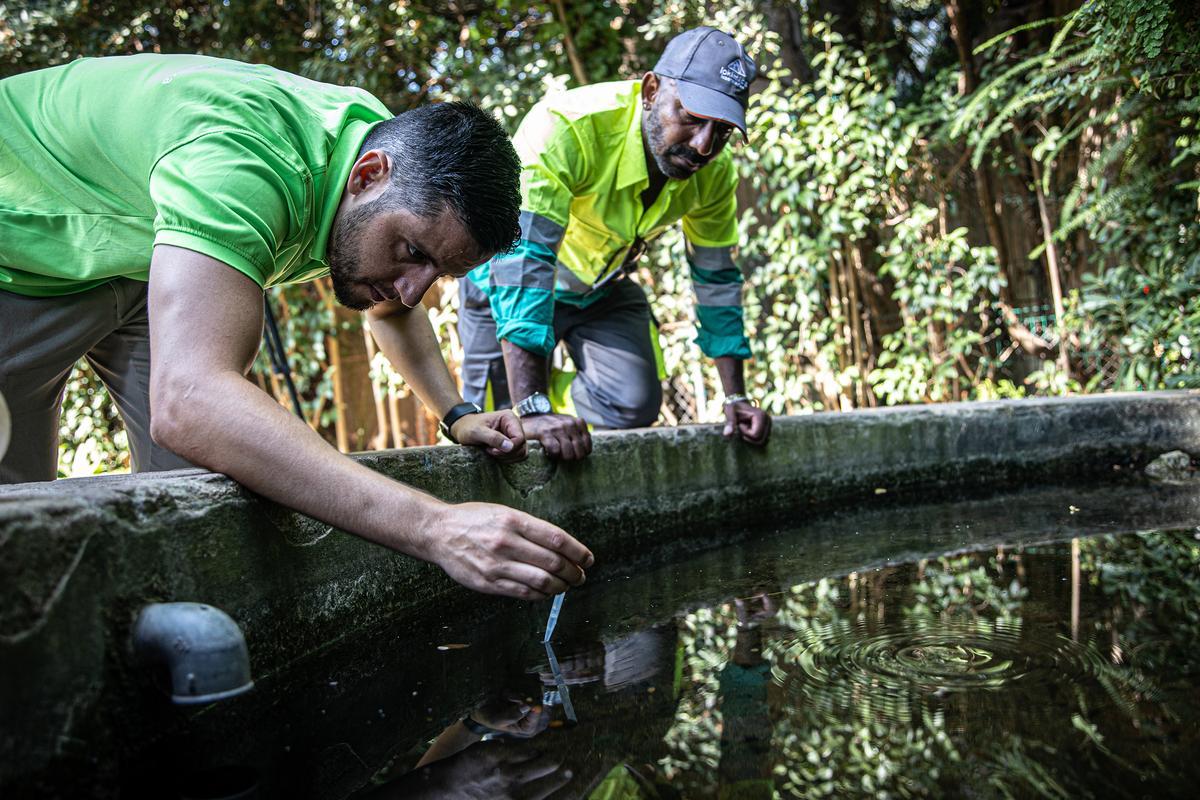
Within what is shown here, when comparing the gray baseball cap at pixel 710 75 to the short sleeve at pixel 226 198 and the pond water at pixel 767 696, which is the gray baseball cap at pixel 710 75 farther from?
the short sleeve at pixel 226 198

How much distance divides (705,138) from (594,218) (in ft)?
1.50

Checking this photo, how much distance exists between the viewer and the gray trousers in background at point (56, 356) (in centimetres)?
197

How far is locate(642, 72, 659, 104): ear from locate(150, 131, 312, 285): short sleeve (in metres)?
1.56

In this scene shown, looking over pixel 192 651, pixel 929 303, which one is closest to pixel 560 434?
pixel 192 651

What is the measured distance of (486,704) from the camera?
1.56 metres

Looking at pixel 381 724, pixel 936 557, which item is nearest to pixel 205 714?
pixel 381 724

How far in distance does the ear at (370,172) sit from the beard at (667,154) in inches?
51.9

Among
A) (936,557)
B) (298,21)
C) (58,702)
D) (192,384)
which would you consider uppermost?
(298,21)

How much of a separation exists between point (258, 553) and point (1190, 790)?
4.33ft

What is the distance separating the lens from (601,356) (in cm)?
347

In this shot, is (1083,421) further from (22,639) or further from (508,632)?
(22,639)

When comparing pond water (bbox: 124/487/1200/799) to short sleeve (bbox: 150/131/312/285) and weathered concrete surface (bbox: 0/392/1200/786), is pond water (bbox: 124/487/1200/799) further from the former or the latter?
short sleeve (bbox: 150/131/312/285)

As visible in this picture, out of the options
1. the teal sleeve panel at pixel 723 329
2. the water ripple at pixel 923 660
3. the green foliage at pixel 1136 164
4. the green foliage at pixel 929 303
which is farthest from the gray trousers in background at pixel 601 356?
the green foliage at pixel 929 303

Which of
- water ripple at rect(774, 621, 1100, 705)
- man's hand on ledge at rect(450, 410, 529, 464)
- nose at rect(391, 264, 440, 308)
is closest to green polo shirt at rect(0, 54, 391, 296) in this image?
nose at rect(391, 264, 440, 308)
